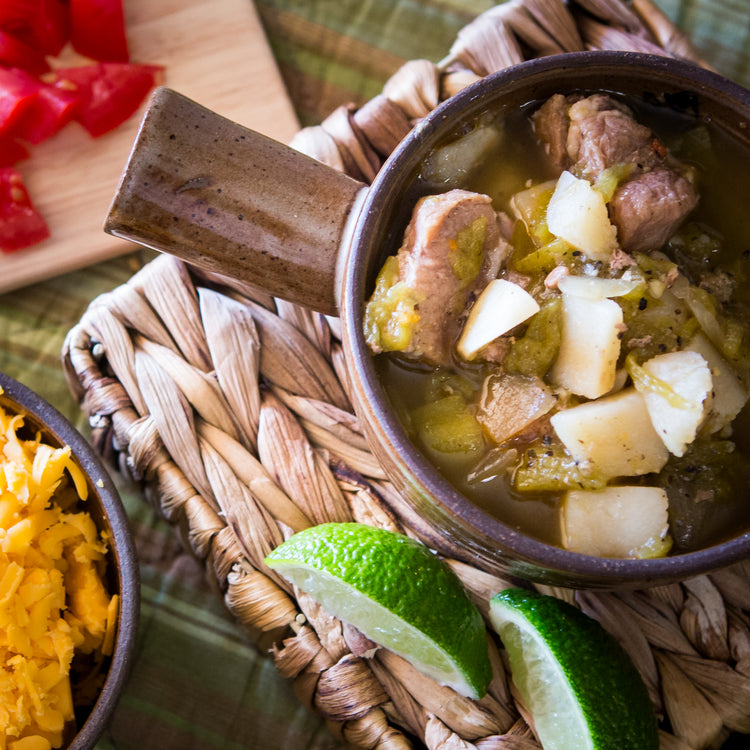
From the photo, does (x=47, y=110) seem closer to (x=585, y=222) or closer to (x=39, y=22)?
(x=39, y=22)

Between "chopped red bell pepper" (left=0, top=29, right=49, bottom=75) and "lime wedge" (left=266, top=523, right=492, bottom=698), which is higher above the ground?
"chopped red bell pepper" (left=0, top=29, right=49, bottom=75)

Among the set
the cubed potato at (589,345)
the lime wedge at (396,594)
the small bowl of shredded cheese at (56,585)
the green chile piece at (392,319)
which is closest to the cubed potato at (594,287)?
the cubed potato at (589,345)

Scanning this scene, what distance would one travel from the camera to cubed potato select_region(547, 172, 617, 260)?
4.35 feet

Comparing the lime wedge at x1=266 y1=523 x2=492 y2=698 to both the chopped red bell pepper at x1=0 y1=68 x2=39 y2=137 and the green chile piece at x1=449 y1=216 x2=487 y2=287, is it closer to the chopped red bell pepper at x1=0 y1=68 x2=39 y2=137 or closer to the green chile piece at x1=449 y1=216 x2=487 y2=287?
the green chile piece at x1=449 y1=216 x2=487 y2=287

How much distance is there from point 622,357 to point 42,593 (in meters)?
1.11

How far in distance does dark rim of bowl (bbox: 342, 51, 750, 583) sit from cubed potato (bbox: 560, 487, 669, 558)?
7cm

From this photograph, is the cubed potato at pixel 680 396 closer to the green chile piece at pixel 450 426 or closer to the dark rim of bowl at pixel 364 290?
the dark rim of bowl at pixel 364 290

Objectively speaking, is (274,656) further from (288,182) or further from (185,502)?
(288,182)

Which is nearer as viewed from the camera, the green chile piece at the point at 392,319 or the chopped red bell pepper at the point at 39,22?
the green chile piece at the point at 392,319

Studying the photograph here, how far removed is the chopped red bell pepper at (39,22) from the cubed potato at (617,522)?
1.67 meters

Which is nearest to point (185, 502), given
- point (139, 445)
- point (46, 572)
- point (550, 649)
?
point (139, 445)

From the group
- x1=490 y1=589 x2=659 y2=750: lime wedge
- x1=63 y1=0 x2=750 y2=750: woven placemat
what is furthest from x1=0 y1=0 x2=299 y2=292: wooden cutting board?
x1=490 y1=589 x2=659 y2=750: lime wedge

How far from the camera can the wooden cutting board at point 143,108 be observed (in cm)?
203

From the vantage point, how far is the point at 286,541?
1.57 meters
